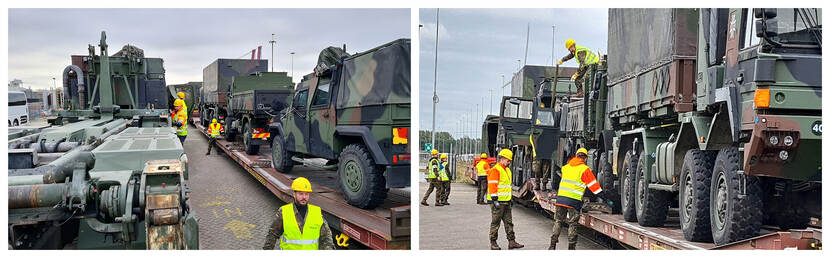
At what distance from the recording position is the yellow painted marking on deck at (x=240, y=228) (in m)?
8.32

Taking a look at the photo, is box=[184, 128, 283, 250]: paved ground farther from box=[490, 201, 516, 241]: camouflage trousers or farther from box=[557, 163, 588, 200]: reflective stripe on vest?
box=[557, 163, 588, 200]: reflective stripe on vest

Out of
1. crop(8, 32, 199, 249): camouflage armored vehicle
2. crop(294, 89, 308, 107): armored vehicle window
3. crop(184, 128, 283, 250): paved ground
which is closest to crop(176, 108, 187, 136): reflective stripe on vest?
crop(184, 128, 283, 250): paved ground

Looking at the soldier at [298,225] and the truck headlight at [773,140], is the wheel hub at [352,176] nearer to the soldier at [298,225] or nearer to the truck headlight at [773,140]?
the soldier at [298,225]

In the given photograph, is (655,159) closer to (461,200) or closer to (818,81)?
(818,81)

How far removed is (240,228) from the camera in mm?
8711

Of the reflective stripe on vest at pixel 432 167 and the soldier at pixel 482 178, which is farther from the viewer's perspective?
the soldier at pixel 482 178

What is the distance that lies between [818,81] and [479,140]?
46.9 feet

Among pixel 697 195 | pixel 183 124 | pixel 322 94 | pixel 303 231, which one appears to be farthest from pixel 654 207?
pixel 183 124

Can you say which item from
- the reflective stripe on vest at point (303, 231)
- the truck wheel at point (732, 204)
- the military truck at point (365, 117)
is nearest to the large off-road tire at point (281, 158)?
the military truck at point (365, 117)

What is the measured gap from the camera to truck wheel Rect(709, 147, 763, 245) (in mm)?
5840

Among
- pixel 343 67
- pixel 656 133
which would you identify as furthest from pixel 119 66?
pixel 656 133

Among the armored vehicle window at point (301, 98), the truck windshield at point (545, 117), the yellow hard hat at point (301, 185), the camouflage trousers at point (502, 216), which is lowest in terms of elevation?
the camouflage trousers at point (502, 216)

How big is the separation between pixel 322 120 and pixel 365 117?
138 cm

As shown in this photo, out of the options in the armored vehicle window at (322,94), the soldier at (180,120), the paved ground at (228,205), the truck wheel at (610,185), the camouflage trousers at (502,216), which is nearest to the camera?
the paved ground at (228,205)
